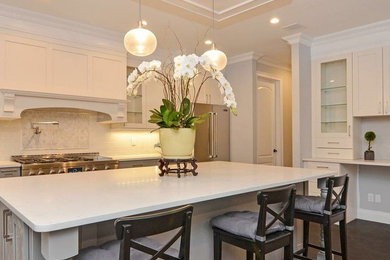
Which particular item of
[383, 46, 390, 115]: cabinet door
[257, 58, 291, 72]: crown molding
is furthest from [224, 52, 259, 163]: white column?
[383, 46, 390, 115]: cabinet door

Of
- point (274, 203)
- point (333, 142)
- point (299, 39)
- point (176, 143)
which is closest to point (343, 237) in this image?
point (274, 203)

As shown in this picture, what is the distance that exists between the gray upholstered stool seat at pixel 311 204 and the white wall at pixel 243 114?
2.96 m

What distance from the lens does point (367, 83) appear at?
13.0 feet

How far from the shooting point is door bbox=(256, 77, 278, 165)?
18.5ft

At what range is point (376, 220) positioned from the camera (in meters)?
4.12

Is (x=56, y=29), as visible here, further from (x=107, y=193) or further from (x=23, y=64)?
(x=107, y=193)

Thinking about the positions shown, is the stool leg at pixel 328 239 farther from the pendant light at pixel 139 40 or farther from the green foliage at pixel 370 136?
the green foliage at pixel 370 136

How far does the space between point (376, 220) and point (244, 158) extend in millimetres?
2203

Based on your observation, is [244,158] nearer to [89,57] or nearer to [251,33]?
[251,33]

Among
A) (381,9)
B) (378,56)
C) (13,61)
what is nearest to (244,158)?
(378,56)

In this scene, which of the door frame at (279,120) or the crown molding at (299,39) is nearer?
the crown molding at (299,39)

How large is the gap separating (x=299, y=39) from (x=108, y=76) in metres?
2.81

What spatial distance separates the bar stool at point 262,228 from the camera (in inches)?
63.1

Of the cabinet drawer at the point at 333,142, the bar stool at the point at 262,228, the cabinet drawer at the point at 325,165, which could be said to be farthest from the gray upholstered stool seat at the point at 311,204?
the cabinet drawer at the point at 333,142
